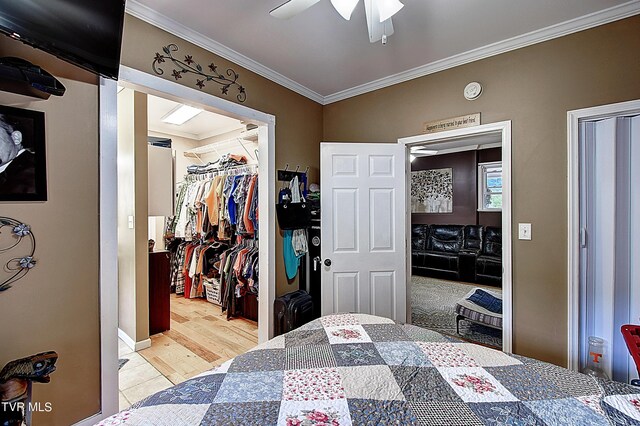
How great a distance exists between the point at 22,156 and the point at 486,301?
153 inches

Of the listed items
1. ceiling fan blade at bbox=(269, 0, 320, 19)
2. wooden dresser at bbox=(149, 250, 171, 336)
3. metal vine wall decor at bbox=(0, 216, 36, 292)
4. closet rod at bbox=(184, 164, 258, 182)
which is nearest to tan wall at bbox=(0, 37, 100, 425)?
metal vine wall decor at bbox=(0, 216, 36, 292)

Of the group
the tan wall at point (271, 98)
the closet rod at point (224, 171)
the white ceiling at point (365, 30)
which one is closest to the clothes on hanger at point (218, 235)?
the closet rod at point (224, 171)

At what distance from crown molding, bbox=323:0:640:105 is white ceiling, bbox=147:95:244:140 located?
85.6 inches

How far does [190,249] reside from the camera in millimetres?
4410

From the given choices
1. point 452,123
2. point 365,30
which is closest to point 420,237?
point 452,123

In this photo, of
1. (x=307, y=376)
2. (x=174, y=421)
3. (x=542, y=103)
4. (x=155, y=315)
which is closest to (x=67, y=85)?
(x=174, y=421)

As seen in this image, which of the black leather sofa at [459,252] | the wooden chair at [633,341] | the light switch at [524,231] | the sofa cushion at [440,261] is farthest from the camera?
the sofa cushion at [440,261]

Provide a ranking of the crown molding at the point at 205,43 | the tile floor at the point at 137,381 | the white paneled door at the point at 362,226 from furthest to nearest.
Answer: the white paneled door at the point at 362,226, the tile floor at the point at 137,381, the crown molding at the point at 205,43

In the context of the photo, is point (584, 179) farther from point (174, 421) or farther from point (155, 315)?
point (155, 315)

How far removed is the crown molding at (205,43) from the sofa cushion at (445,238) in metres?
4.28

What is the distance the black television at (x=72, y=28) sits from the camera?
1095mm

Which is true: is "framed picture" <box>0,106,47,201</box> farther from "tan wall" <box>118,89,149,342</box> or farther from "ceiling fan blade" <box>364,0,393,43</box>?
"ceiling fan blade" <box>364,0,393,43</box>

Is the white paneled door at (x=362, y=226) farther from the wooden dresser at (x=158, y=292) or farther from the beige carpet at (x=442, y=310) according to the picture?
the wooden dresser at (x=158, y=292)

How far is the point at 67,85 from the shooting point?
1585mm
